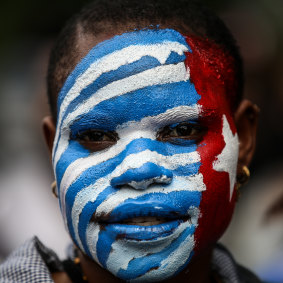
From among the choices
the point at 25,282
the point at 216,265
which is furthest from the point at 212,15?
the point at 25,282

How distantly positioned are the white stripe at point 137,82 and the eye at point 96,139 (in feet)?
0.26

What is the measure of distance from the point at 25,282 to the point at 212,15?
1318 millimetres

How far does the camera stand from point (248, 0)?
5055 mm

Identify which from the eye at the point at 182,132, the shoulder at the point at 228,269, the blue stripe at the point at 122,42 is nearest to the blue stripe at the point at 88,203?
the eye at the point at 182,132

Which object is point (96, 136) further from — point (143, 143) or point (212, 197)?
point (212, 197)

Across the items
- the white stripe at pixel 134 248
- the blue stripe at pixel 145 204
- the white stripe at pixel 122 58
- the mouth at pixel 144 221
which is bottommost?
the white stripe at pixel 134 248

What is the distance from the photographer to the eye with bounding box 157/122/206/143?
1.94 metres

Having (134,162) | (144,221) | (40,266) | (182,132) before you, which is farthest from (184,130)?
(40,266)

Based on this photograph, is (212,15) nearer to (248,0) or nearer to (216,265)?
(216,265)

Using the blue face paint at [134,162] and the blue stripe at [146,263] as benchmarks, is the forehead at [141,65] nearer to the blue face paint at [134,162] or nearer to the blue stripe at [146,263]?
the blue face paint at [134,162]

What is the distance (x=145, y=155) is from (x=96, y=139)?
0.77 ft

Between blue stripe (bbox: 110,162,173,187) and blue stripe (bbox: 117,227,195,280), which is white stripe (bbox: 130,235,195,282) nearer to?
blue stripe (bbox: 117,227,195,280)

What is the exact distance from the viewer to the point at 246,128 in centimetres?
235

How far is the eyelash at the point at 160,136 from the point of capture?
1.94 metres
